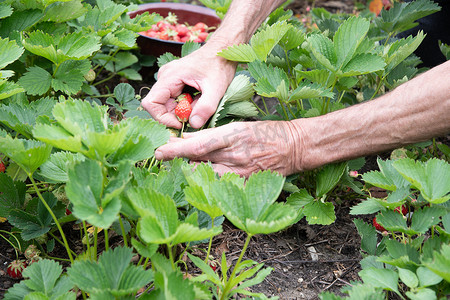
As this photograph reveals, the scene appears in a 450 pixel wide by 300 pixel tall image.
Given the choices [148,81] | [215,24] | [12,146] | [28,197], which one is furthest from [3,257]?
[215,24]

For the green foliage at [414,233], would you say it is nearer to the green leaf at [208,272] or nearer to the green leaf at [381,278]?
the green leaf at [381,278]

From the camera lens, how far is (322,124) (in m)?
1.40

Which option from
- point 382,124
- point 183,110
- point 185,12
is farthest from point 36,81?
point 185,12

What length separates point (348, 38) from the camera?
136 centimetres

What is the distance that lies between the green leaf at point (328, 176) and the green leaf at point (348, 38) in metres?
0.31

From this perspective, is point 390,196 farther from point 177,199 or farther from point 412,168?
point 177,199

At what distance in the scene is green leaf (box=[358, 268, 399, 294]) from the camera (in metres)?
0.98

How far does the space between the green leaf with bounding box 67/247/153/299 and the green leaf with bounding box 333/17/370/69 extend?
83 cm

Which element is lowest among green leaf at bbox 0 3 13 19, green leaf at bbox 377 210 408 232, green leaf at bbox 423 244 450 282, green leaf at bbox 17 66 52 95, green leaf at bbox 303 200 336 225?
green leaf at bbox 303 200 336 225

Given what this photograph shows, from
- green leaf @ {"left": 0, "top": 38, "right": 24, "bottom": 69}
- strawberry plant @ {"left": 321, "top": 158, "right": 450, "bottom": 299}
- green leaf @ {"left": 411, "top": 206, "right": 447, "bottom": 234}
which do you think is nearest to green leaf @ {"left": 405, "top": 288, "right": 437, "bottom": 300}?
strawberry plant @ {"left": 321, "top": 158, "right": 450, "bottom": 299}

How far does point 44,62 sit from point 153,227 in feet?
3.24

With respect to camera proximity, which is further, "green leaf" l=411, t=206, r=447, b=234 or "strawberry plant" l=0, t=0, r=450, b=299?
"green leaf" l=411, t=206, r=447, b=234

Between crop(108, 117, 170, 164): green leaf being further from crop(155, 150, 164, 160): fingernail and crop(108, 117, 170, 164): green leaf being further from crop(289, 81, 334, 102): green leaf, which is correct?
crop(289, 81, 334, 102): green leaf

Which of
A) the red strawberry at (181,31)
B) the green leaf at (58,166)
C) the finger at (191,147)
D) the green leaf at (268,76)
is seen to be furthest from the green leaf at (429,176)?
the red strawberry at (181,31)
